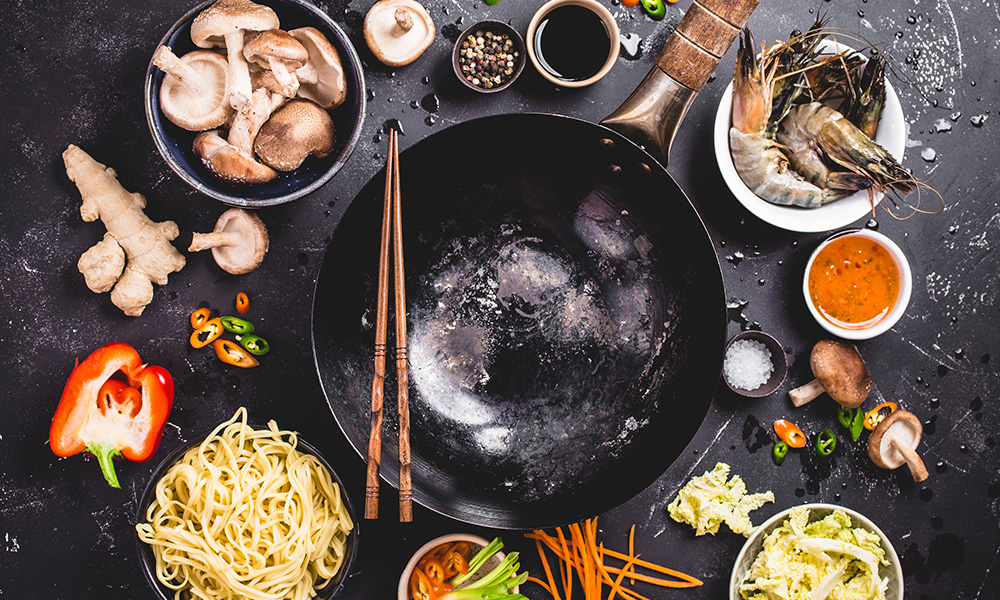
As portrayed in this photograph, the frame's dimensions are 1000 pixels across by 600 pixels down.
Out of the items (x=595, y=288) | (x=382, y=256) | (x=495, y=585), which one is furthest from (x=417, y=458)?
(x=595, y=288)

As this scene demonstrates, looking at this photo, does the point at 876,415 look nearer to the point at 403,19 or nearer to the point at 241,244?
the point at 403,19

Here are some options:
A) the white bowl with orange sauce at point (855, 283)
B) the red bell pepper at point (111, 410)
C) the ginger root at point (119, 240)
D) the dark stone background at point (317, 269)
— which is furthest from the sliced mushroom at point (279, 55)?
the white bowl with orange sauce at point (855, 283)

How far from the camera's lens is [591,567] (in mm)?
1959

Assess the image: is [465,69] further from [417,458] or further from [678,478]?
[678,478]

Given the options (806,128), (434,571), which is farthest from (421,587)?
(806,128)

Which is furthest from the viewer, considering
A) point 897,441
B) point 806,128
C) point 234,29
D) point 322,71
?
point 897,441

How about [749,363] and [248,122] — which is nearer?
[248,122]

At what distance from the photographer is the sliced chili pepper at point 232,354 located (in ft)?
Result: 6.33

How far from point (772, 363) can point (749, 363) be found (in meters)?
0.08

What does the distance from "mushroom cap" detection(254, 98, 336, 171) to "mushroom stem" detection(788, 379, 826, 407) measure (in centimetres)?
177

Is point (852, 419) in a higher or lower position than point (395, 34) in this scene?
lower

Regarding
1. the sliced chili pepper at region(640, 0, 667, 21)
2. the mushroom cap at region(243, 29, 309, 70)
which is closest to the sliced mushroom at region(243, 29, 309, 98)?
the mushroom cap at region(243, 29, 309, 70)

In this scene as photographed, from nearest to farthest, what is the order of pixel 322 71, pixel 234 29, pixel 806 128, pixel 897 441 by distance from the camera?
pixel 234 29 → pixel 322 71 → pixel 806 128 → pixel 897 441

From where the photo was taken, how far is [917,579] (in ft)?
6.82
